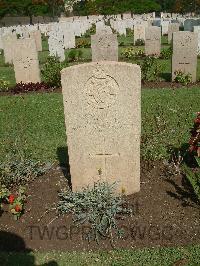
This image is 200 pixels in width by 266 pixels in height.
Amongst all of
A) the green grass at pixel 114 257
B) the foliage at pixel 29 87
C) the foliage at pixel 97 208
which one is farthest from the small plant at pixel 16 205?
the foliage at pixel 29 87

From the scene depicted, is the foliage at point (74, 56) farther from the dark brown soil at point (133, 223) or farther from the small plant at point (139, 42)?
the dark brown soil at point (133, 223)

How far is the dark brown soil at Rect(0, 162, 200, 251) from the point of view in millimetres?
4539

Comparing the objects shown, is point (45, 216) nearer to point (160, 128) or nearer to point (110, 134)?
point (110, 134)

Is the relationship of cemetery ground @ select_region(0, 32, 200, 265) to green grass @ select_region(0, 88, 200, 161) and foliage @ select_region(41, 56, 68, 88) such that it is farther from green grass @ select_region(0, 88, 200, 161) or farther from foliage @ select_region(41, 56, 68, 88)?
foliage @ select_region(41, 56, 68, 88)

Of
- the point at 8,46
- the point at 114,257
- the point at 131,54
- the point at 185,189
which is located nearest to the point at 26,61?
the point at 8,46

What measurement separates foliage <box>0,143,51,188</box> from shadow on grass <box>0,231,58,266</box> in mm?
1157

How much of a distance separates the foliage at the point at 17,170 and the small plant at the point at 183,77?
7.21 metres

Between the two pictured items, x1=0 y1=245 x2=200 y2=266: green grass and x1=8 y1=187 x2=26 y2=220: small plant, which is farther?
x1=8 y1=187 x2=26 y2=220: small plant

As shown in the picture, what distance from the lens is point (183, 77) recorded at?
1231 centimetres

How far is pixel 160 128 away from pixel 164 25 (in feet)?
84.4

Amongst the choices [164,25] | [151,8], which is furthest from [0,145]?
[151,8]

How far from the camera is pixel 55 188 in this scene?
5.77 meters

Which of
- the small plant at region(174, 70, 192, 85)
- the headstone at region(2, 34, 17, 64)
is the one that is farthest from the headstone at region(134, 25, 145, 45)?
the small plant at region(174, 70, 192, 85)

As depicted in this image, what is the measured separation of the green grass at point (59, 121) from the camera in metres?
7.31
